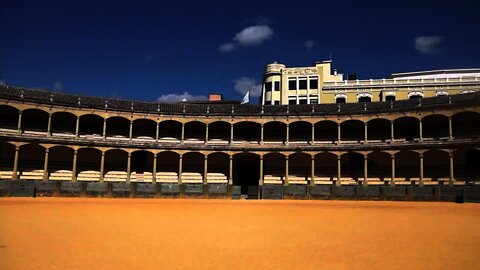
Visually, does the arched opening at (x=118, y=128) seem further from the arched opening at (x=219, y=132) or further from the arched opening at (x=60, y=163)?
the arched opening at (x=219, y=132)

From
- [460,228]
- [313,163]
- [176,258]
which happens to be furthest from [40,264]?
[313,163]

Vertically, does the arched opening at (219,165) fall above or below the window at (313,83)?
below

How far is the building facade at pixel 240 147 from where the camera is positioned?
39.2 m

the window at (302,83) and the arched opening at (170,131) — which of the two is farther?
the window at (302,83)

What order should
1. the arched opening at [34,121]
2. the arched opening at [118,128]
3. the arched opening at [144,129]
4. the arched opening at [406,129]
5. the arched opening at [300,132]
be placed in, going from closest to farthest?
the arched opening at [34,121]
the arched opening at [406,129]
the arched opening at [118,128]
the arched opening at [144,129]
the arched opening at [300,132]

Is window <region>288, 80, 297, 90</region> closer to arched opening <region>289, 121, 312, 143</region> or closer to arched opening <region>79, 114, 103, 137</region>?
arched opening <region>289, 121, 312, 143</region>

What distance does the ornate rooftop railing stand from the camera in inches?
1554

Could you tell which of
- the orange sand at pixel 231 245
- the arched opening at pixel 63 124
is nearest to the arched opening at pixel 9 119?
the arched opening at pixel 63 124

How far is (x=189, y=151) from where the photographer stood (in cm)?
4450

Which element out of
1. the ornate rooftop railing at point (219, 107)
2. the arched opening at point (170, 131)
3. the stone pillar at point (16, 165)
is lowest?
the stone pillar at point (16, 165)

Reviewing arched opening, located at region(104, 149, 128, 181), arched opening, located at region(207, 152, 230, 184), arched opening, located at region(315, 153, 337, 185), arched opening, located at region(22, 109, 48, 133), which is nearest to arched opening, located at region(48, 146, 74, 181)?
arched opening, located at region(22, 109, 48, 133)

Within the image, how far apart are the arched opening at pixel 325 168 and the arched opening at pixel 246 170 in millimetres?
7231

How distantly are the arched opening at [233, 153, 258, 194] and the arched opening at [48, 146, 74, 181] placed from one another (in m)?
18.7

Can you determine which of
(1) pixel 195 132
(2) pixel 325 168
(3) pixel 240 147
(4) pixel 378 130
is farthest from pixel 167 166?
(4) pixel 378 130
